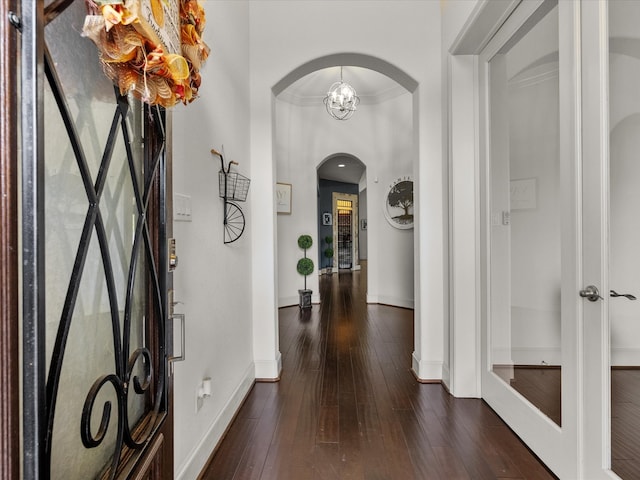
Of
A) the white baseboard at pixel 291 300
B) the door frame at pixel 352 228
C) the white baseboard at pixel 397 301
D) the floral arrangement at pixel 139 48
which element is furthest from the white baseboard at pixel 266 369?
the door frame at pixel 352 228

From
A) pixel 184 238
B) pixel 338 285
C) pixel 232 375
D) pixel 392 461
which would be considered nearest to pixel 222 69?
pixel 184 238

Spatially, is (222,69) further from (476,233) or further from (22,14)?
(476,233)

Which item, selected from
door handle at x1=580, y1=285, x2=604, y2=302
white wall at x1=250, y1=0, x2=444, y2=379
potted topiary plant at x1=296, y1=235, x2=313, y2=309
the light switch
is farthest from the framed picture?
door handle at x1=580, y1=285, x2=604, y2=302

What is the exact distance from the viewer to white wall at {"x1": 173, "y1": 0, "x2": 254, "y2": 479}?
138 cm

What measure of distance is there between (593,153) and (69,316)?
192 centimetres

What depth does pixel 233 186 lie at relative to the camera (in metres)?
2.05

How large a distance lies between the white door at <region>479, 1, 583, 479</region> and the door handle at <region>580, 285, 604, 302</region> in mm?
46

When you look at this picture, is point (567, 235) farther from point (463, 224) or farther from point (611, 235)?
point (463, 224)

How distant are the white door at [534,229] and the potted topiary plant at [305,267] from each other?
3.17 m

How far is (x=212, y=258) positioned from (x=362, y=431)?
1368mm

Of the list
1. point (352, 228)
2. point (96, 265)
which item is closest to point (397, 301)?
point (96, 265)

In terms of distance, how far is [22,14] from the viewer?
507 mm

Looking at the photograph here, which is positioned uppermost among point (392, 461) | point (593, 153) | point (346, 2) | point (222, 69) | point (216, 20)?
point (346, 2)

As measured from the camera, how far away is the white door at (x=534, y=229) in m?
1.44
